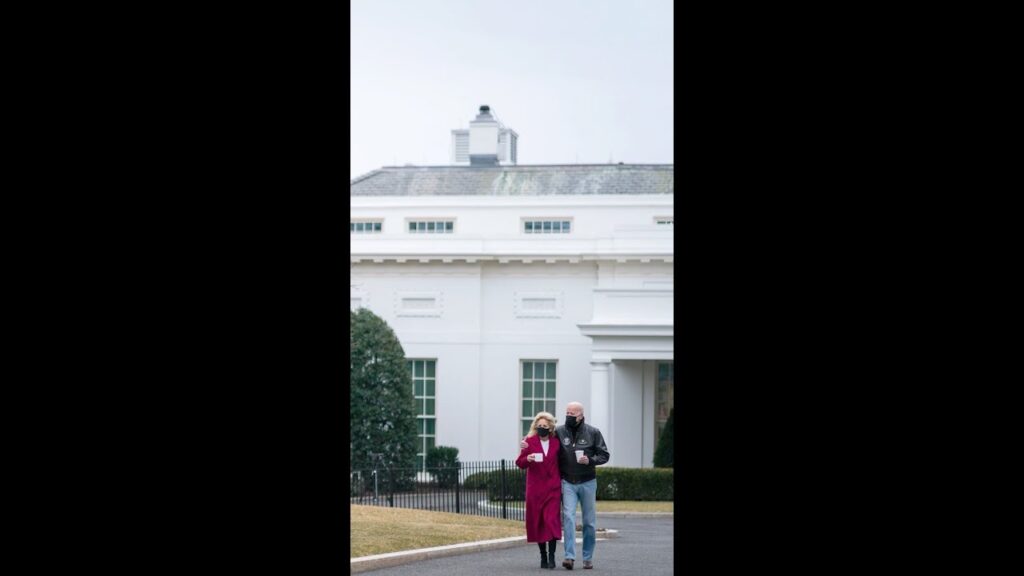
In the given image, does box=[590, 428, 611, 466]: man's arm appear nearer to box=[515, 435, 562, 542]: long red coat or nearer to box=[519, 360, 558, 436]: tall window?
box=[515, 435, 562, 542]: long red coat

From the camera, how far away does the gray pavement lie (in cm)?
1277

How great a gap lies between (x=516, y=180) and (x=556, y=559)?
2228cm

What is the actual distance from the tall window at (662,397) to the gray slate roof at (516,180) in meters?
4.65

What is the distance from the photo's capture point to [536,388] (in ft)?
105

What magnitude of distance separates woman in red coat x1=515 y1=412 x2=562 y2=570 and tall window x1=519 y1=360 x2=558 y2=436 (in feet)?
62.0

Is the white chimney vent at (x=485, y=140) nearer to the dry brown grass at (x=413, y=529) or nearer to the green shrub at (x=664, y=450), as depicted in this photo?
the green shrub at (x=664, y=450)

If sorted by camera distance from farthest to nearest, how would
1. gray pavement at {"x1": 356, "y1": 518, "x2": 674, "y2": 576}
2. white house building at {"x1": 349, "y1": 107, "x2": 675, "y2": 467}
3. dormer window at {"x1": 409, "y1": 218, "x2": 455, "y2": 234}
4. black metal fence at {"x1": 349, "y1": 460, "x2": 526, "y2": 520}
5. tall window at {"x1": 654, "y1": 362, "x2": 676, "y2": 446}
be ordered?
dormer window at {"x1": 409, "y1": 218, "x2": 455, "y2": 234} → white house building at {"x1": 349, "y1": 107, "x2": 675, "y2": 467} → tall window at {"x1": 654, "y1": 362, "x2": 676, "y2": 446} → black metal fence at {"x1": 349, "y1": 460, "x2": 526, "y2": 520} → gray pavement at {"x1": 356, "y1": 518, "x2": 674, "y2": 576}

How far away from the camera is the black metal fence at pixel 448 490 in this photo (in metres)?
22.4

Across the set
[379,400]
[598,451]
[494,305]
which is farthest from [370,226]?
[598,451]

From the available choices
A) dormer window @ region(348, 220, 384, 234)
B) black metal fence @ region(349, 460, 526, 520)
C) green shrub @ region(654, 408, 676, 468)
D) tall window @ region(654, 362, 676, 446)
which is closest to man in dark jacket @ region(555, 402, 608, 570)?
black metal fence @ region(349, 460, 526, 520)

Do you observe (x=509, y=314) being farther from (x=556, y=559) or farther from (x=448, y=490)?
(x=556, y=559)
